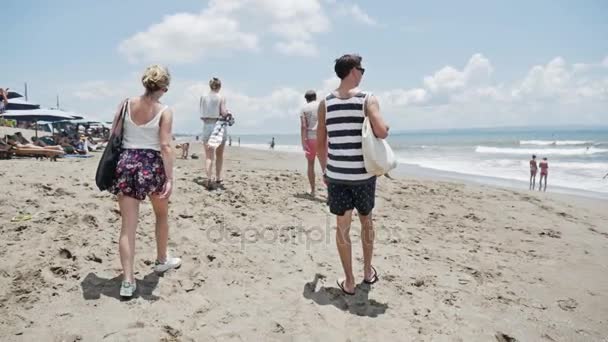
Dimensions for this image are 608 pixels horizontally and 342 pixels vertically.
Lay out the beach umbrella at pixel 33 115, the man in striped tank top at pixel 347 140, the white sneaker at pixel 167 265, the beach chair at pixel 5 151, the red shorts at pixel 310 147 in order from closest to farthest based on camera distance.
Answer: the man in striped tank top at pixel 347 140 → the white sneaker at pixel 167 265 → the red shorts at pixel 310 147 → the beach chair at pixel 5 151 → the beach umbrella at pixel 33 115

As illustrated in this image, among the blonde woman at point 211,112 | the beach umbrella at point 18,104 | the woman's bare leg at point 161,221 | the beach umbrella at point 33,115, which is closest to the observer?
the woman's bare leg at point 161,221

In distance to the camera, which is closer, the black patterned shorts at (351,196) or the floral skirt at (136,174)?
the floral skirt at (136,174)

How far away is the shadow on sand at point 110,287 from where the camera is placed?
2.82 meters

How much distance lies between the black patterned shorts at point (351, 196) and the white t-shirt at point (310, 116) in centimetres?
283

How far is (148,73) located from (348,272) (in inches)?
86.7

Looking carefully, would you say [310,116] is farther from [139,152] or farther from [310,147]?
[139,152]

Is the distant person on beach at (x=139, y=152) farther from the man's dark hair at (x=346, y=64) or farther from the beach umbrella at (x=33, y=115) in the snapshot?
the beach umbrella at (x=33, y=115)

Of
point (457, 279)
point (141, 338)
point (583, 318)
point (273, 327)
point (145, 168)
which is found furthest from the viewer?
point (457, 279)

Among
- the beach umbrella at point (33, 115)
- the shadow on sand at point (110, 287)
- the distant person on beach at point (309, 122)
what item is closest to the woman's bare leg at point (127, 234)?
the shadow on sand at point (110, 287)

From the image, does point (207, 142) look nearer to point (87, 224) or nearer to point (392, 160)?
point (87, 224)

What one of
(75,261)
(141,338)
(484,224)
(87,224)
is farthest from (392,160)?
(484,224)

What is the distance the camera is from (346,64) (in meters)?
2.90

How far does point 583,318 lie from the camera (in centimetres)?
309

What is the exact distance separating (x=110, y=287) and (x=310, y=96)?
3914 mm
